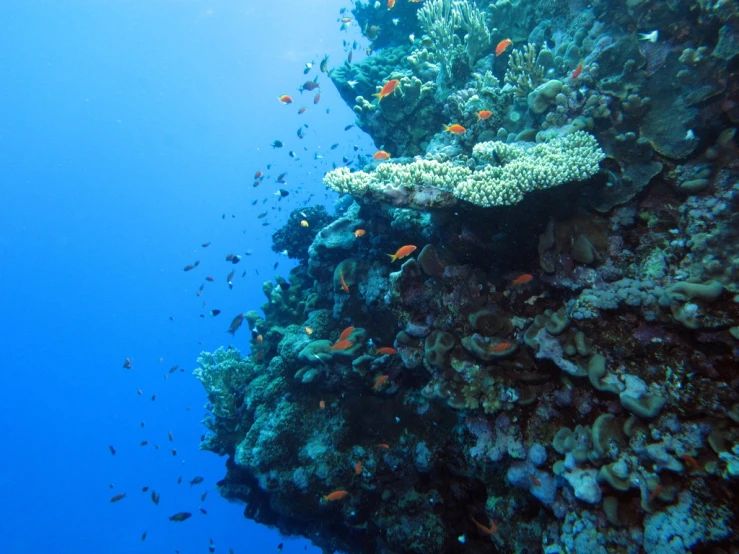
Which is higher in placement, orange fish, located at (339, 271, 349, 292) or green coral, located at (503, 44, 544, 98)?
green coral, located at (503, 44, 544, 98)

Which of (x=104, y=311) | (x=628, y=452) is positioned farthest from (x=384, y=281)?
(x=104, y=311)

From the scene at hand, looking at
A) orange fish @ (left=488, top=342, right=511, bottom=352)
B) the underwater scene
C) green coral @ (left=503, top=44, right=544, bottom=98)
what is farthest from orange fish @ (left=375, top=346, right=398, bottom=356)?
green coral @ (left=503, top=44, right=544, bottom=98)

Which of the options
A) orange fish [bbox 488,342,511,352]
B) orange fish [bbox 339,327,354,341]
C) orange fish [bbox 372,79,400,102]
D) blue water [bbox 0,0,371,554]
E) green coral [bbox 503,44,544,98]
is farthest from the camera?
blue water [bbox 0,0,371,554]

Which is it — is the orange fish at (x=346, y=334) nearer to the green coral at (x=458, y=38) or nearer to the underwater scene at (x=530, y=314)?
the underwater scene at (x=530, y=314)

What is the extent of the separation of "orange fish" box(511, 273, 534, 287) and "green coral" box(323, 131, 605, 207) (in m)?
1.07

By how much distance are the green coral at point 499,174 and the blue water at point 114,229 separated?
4312 centimetres

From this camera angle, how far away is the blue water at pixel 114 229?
182 feet

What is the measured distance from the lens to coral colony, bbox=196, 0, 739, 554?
325 centimetres

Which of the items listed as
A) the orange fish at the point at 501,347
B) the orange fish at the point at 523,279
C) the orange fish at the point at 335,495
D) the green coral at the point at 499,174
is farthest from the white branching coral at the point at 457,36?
the orange fish at the point at 335,495

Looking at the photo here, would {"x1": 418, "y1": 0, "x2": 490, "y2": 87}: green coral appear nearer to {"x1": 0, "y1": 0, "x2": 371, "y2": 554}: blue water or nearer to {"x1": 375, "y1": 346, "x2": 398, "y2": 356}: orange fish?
{"x1": 375, "y1": 346, "x2": 398, "y2": 356}: orange fish

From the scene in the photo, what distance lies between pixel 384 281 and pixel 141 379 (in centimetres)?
8916

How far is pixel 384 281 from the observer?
20.4 ft

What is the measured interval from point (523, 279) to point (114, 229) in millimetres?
108411

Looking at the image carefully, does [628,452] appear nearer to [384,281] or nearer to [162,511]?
[384,281]
